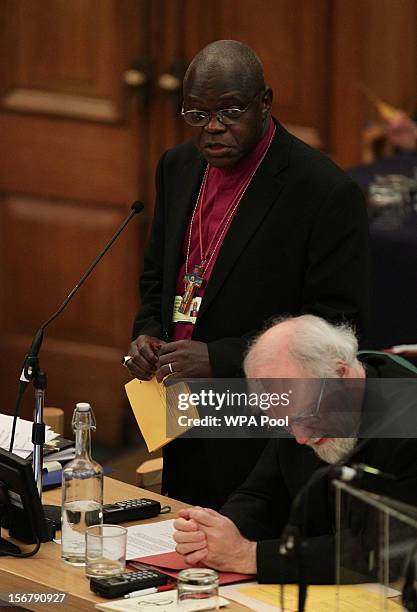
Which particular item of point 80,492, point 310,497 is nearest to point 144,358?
point 80,492

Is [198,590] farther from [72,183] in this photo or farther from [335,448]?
[72,183]

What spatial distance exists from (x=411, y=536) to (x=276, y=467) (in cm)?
82

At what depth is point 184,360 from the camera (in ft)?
10.8

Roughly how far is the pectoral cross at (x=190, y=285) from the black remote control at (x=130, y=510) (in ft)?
1.87

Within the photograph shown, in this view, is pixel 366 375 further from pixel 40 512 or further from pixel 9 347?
pixel 9 347

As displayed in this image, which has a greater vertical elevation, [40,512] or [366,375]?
[366,375]

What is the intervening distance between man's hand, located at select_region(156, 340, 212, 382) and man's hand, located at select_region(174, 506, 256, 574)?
542mm

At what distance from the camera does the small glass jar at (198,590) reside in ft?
8.34

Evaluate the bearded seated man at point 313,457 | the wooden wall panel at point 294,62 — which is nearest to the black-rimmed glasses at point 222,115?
the bearded seated man at point 313,457

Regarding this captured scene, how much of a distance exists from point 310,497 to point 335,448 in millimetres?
181

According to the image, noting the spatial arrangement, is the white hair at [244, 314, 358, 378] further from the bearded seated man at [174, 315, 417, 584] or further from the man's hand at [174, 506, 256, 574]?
the man's hand at [174, 506, 256, 574]

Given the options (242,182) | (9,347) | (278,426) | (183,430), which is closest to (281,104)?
(9,347)

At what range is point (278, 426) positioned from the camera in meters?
2.84

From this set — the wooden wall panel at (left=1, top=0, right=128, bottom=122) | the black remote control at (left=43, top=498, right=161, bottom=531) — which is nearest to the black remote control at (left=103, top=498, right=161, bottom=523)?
the black remote control at (left=43, top=498, right=161, bottom=531)
